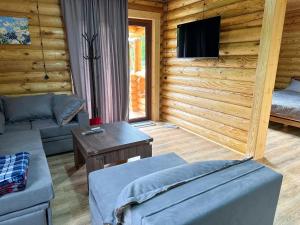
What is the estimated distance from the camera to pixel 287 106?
4.19 meters

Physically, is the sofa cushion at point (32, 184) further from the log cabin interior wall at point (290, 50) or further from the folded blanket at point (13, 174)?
the log cabin interior wall at point (290, 50)

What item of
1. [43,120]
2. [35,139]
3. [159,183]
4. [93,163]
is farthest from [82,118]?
[159,183]

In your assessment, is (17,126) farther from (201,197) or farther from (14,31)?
(201,197)

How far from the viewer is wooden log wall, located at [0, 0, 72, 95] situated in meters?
3.26

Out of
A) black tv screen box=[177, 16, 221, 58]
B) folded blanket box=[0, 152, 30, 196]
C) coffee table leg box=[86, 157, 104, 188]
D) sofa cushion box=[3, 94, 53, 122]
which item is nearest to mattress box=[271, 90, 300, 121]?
black tv screen box=[177, 16, 221, 58]

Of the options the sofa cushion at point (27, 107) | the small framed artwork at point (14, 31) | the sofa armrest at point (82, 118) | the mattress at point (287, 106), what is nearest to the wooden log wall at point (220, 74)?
the mattress at point (287, 106)

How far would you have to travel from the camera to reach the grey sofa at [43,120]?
292 cm

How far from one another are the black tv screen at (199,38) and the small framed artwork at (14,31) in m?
2.44

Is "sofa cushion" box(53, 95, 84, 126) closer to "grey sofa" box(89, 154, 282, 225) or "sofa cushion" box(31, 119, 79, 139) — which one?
"sofa cushion" box(31, 119, 79, 139)

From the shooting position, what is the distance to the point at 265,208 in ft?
3.95

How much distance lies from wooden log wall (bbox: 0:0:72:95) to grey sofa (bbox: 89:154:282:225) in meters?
2.81

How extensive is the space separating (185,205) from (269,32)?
2.47 meters

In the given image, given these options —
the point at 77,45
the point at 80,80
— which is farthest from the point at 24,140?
the point at 77,45

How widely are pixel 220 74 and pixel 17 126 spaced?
9.75ft
